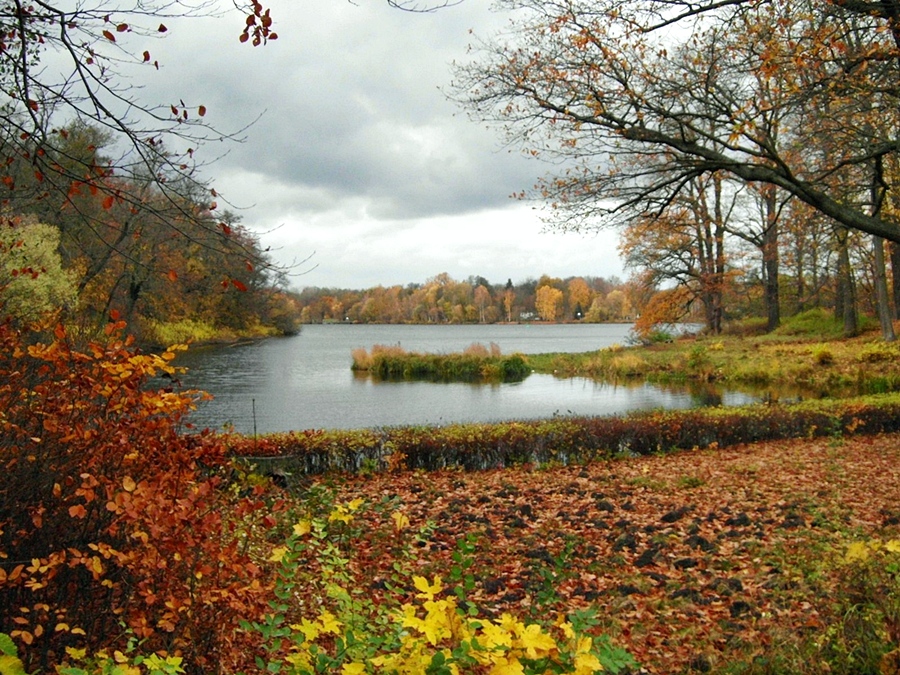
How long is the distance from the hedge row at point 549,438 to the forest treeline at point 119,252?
2353 millimetres

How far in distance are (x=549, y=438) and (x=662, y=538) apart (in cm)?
403

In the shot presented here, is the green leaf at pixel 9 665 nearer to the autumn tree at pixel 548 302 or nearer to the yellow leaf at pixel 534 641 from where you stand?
the yellow leaf at pixel 534 641

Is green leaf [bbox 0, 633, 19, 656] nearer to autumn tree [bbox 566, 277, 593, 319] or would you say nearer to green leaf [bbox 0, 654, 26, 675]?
green leaf [bbox 0, 654, 26, 675]

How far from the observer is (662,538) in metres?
5.92

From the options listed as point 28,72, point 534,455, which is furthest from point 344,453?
point 28,72

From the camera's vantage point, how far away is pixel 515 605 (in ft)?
15.2

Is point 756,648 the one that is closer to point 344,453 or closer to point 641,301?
point 344,453

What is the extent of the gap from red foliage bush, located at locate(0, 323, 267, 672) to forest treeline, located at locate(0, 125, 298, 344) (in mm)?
503

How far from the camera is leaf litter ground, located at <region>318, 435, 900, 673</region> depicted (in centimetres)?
421

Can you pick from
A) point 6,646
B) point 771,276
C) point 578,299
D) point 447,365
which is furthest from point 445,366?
point 578,299

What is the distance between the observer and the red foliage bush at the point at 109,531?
2.75 m

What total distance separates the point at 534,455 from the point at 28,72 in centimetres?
771

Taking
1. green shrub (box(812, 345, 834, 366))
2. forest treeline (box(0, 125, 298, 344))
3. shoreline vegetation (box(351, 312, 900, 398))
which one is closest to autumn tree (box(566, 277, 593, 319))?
forest treeline (box(0, 125, 298, 344))

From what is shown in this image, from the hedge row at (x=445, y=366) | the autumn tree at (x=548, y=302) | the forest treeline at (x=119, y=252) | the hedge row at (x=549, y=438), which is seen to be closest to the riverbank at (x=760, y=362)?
Result: the hedge row at (x=445, y=366)
